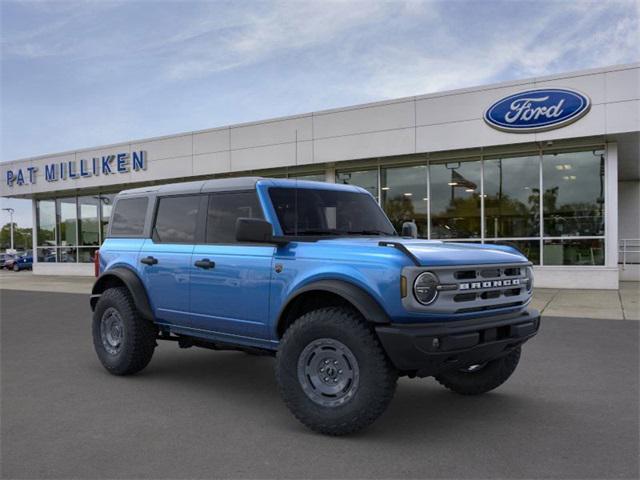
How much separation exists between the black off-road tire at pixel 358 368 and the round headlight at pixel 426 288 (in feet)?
1.47

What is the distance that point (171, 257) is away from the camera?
555 centimetres

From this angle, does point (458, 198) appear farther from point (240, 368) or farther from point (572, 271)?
point (240, 368)

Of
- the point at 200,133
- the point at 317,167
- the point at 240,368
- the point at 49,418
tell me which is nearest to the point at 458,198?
the point at 317,167

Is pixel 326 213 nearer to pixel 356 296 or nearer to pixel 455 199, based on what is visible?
pixel 356 296

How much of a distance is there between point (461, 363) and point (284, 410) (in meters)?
1.62

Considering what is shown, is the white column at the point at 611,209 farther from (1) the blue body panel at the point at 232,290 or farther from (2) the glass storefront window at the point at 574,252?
(1) the blue body panel at the point at 232,290

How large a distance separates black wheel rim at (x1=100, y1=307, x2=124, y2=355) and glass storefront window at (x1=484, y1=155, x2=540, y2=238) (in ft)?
40.1

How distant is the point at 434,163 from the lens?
55.7 ft

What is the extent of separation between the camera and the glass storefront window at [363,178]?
17969 millimetres

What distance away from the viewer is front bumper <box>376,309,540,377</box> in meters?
3.76

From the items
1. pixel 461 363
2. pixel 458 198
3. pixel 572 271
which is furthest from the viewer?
pixel 458 198

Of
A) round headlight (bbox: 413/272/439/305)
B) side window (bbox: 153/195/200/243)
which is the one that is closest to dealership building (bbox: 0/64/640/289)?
side window (bbox: 153/195/200/243)

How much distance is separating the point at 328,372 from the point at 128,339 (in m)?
2.64

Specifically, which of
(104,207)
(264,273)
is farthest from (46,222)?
(264,273)
